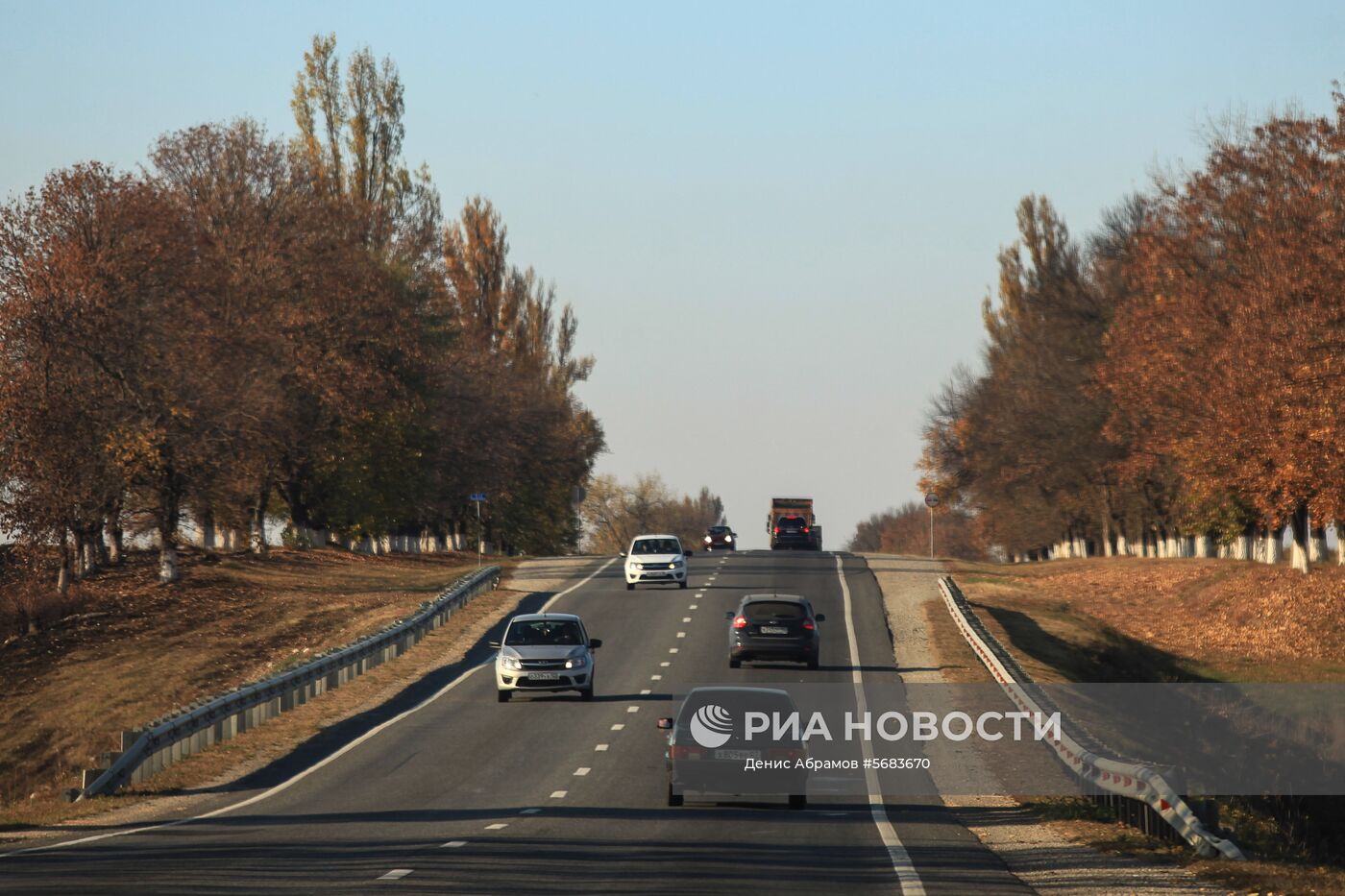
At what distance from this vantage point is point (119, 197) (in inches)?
2119

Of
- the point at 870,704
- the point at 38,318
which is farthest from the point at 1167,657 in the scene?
the point at 38,318

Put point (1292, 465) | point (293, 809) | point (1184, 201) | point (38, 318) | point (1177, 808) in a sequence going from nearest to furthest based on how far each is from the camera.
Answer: point (1177, 808) → point (293, 809) → point (1292, 465) → point (38, 318) → point (1184, 201)

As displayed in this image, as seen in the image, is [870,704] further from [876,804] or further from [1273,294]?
[1273,294]

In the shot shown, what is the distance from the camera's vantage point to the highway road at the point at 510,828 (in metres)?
14.2

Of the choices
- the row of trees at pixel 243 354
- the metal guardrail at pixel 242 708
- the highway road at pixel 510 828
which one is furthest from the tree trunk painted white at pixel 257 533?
the highway road at pixel 510 828

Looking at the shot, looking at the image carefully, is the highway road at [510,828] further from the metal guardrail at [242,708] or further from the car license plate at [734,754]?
the metal guardrail at [242,708]

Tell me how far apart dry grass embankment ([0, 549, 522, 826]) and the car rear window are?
25.7 feet

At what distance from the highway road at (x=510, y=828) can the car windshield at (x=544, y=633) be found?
1275 millimetres

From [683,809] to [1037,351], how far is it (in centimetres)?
5747

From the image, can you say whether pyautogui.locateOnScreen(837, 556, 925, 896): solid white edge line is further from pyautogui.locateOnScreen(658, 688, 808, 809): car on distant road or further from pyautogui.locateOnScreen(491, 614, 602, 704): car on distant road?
pyautogui.locateOnScreen(491, 614, 602, 704): car on distant road

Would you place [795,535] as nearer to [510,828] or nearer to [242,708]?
[242,708]

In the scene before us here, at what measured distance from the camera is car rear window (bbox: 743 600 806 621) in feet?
115

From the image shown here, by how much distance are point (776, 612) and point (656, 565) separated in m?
17.3

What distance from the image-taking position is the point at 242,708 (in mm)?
28250
